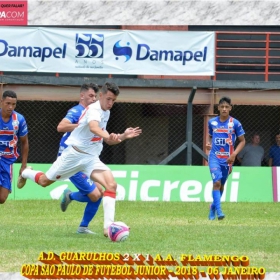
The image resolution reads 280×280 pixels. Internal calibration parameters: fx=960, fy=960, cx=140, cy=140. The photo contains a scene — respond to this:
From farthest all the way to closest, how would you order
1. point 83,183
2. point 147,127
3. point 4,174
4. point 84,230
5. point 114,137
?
point 147,127, point 4,174, point 83,183, point 84,230, point 114,137

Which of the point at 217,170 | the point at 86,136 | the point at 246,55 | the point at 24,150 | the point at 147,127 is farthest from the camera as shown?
the point at 147,127

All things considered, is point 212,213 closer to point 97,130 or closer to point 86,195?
point 86,195

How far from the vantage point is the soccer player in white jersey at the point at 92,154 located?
1256 centimetres

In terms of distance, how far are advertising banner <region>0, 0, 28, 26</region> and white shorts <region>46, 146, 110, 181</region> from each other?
43.6ft

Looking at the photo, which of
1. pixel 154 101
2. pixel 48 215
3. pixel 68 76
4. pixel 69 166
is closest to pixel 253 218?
pixel 48 215

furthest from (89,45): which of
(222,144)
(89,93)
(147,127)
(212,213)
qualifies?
(89,93)

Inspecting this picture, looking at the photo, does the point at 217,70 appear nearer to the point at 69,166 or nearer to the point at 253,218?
the point at 253,218

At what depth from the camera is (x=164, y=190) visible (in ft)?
71.4

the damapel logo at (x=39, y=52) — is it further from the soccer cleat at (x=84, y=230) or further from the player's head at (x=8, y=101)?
A: the soccer cleat at (x=84, y=230)

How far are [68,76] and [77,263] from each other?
1700 cm

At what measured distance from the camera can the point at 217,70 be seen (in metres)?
26.8

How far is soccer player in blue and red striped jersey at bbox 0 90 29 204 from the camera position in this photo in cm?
1434

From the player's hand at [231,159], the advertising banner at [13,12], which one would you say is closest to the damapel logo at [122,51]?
the advertising banner at [13,12]

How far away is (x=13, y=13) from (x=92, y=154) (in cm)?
1365
